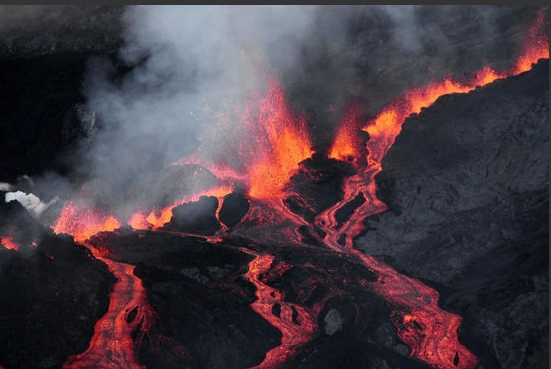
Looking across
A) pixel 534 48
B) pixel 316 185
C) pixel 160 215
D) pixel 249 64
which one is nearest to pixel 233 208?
pixel 160 215

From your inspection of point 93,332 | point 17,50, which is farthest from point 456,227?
point 17,50

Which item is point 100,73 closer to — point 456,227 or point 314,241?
point 314,241

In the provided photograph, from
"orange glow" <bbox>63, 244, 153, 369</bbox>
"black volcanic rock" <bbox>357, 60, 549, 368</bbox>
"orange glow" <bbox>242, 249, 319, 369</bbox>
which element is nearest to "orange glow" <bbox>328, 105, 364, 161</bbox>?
"black volcanic rock" <bbox>357, 60, 549, 368</bbox>

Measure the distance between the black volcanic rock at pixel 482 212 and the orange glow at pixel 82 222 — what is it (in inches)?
425

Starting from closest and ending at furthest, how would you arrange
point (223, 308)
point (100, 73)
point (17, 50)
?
1. point (223, 308)
2. point (100, 73)
3. point (17, 50)

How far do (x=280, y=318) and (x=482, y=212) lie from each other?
359 inches

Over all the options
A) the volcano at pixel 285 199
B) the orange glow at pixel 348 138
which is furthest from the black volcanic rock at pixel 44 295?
the orange glow at pixel 348 138

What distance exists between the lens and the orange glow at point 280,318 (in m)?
20.1

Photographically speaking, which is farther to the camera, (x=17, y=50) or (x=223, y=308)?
(x=17, y=50)

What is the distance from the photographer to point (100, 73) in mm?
37875

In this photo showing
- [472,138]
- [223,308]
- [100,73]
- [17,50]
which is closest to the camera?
[223,308]

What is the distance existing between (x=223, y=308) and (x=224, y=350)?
2110 mm

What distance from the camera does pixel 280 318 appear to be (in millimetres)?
21812

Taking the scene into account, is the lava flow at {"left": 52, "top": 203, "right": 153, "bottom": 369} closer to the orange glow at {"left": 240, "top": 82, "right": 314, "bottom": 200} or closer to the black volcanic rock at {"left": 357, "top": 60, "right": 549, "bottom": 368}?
the orange glow at {"left": 240, "top": 82, "right": 314, "bottom": 200}
